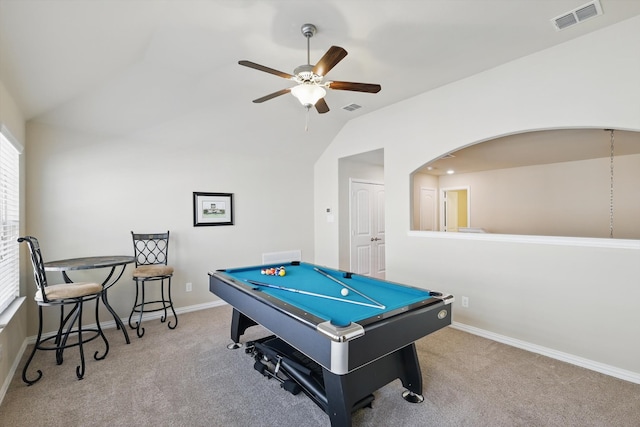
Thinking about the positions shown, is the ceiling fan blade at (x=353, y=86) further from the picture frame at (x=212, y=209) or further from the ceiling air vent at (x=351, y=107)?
the picture frame at (x=212, y=209)

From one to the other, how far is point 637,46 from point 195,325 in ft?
16.8

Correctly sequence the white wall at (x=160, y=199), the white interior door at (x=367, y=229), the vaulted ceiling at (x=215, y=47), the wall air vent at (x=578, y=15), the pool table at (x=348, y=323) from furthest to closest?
the white interior door at (x=367, y=229) → the white wall at (x=160, y=199) → the wall air vent at (x=578, y=15) → the vaulted ceiling at (x=215, y=47) → the pool table at (x=348, y=323)

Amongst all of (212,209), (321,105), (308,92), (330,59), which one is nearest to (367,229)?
(212,209)

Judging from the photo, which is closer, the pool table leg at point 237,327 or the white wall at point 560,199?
the pool table leg at point 237,327

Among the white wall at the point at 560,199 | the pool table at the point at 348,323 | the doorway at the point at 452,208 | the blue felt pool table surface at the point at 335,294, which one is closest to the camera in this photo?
the pool table at the point at 348,323

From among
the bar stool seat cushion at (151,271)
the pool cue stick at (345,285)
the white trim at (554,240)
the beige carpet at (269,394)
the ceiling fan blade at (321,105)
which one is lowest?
the beige carpet at (269,394)

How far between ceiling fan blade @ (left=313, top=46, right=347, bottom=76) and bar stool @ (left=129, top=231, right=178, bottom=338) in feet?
9.26

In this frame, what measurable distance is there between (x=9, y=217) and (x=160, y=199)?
148cm

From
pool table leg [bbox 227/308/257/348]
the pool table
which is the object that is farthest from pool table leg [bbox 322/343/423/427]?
pool table leg [bbox 227/308/257/348]

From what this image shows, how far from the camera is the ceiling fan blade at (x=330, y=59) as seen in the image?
6.22 ft

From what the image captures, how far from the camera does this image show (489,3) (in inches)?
85.4

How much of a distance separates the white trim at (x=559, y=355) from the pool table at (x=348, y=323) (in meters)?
1.54

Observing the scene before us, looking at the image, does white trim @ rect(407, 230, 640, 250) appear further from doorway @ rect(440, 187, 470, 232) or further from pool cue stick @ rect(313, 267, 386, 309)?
doorway @ rect(440, 187, 470, 232)

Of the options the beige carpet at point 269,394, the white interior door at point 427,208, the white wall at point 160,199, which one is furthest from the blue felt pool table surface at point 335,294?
the white interior door at point 427,208
